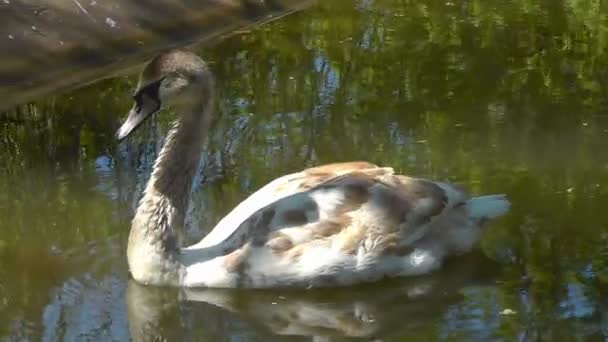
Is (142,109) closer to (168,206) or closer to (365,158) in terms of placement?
(168,206)

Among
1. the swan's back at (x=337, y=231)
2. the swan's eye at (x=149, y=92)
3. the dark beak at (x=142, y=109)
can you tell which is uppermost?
the swan's eye at (x=149, y=92)

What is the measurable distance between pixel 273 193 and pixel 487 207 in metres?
1.16

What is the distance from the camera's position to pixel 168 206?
281 inches

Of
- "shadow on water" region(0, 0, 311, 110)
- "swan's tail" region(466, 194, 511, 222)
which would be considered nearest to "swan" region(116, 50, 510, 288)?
"swan's tail" region(466, 194, 511, 222)

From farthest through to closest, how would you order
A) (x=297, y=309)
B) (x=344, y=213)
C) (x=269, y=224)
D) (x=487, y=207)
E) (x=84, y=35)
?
(x=84, y=35) < (x=487, y=207) < (x=344, y=213) < (x=269, y=224) < (x=297, y=309)

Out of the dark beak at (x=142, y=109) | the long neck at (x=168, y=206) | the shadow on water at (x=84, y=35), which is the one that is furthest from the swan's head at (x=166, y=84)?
the shadow on water at (x=84, y=35)

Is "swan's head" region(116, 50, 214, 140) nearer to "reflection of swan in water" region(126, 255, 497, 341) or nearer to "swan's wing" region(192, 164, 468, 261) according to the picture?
"swan's wing" region(192, 164, 468, 261)

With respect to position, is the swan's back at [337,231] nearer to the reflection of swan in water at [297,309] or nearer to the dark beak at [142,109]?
the reflection of swan in water at [297,309]

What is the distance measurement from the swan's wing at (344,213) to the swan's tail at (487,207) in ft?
0.28

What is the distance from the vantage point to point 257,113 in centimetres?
977

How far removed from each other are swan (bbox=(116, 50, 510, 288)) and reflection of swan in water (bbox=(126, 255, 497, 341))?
66mm

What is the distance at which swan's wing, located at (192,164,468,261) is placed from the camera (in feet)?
22.9

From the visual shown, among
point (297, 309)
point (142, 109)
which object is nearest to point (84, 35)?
point (142, 109)

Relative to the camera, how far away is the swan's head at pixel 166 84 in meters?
7.06
